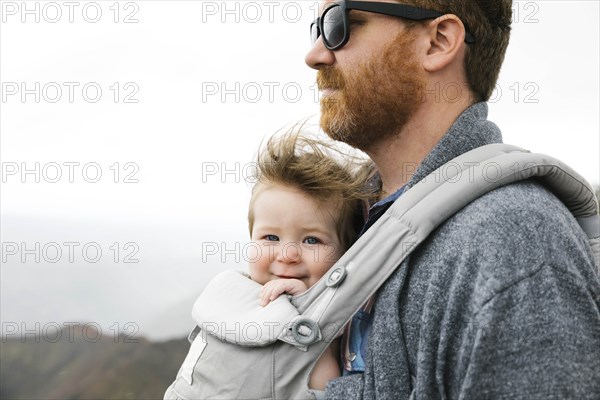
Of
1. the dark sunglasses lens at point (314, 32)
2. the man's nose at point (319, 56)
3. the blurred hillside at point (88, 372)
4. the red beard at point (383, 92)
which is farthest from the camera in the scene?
the blurred hillside at point (88, 372)

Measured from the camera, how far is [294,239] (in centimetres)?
196

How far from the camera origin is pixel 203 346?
1.67 meters

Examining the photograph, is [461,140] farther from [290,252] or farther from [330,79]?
[290,252]

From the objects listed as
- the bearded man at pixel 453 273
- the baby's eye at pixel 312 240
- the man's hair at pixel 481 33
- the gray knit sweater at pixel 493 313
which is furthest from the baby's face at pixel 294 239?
the man's hair at pixel 481 33

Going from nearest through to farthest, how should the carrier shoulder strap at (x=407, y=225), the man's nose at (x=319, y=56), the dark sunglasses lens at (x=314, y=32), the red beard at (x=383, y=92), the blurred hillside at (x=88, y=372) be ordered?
the carrier shoulder strap at (x=407, y=225), the red beard at (x=383, y=92), the man's nose at (x=319, y=56), the dark sunglasses lens at (x=314, y=32), the blurred hillside at (x=88, y=372)

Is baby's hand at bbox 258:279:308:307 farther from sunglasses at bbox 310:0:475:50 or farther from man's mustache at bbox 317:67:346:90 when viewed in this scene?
sunglasses at bbox 310:0:475:50

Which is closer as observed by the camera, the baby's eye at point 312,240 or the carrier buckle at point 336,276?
the carrier buckle at point 336,276

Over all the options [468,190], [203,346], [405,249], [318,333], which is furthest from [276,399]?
[468,190]

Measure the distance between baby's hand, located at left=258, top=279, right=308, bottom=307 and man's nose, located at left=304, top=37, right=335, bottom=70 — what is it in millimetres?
767

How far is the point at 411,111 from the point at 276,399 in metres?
1.02

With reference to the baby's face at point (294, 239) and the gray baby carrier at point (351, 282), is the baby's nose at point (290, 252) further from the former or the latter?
the gray baby carrier at point (351, 282)

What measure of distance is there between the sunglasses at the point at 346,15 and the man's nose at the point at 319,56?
0.03 metres

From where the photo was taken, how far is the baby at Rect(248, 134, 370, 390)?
1.91 metres

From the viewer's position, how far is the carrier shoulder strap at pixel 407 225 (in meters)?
1.37
